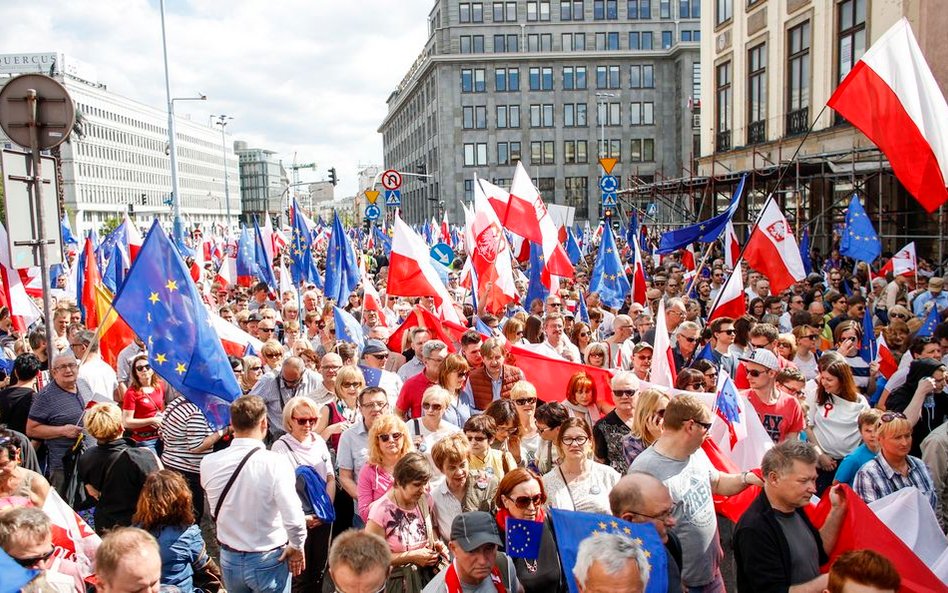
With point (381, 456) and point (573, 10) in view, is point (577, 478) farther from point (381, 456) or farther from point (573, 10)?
point (573, 10)

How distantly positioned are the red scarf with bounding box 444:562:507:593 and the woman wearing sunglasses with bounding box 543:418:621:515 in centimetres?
86

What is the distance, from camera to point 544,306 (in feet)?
38.2

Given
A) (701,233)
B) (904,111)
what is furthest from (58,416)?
(701,233)

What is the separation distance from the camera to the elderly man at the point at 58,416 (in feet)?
20.7

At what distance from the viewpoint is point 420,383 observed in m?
6.60

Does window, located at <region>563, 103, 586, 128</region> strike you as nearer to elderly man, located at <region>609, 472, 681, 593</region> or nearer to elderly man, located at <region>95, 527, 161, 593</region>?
elderly man, located at <region>609, 472, 681, 593</region>

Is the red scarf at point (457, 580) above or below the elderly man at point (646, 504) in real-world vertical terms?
below

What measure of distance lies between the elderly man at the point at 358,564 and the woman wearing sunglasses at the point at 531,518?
0.80 meters

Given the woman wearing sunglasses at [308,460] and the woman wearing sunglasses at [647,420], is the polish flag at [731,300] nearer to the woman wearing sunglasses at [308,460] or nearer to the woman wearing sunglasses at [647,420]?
the woman wearing sunglasses at [647,420]

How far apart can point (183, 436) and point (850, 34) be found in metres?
21.2

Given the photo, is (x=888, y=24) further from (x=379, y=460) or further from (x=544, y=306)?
(x=379, y=460)

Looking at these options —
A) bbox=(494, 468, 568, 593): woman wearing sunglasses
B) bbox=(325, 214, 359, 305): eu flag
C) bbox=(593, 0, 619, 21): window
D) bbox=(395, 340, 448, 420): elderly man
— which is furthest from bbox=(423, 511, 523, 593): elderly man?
bbox=(593, 0, 619, 21): window

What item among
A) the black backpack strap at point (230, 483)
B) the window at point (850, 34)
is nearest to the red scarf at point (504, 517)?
the black backpack strap at point (230, 483)

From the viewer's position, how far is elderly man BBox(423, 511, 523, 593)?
11.5 feet
